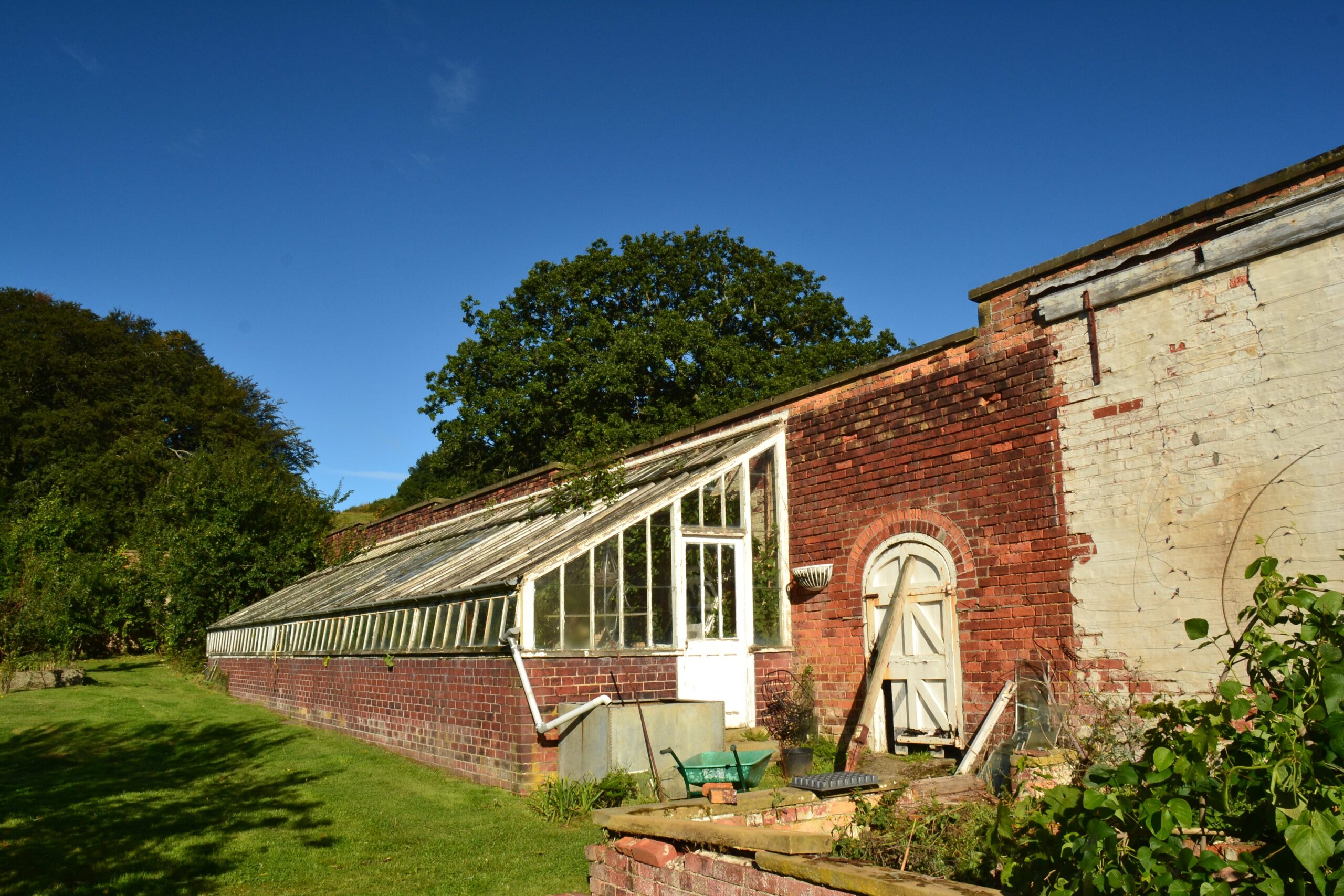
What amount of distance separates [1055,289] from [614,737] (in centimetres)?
619

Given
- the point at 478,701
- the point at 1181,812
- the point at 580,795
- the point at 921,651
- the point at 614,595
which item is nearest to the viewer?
the point at 1181,812

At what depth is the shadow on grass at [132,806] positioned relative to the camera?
7.12 metres

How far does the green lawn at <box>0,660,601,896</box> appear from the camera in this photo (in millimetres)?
7086

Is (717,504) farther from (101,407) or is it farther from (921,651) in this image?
(101,407)

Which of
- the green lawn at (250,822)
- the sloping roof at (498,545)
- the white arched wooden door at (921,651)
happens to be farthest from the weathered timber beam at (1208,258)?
the green lawn at (250,822)

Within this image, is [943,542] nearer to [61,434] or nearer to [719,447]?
[719,447]

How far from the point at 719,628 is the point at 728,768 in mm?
4010

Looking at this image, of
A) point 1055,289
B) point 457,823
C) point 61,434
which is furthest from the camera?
point 61,434

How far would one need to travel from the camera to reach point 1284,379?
779cm

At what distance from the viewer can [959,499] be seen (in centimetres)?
1026

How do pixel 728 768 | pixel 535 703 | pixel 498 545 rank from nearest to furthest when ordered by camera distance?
pixel 728 768 < pixel 535 703 < pixel 498 545

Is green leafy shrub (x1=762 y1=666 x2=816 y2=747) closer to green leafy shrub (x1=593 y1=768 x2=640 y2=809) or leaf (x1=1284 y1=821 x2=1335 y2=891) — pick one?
green leafy shrub (x1=593 y1=768 x2=640 y2=809)

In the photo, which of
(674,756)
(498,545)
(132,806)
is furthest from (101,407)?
(674,756)

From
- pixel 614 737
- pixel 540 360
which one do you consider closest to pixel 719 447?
pixel 614 737
